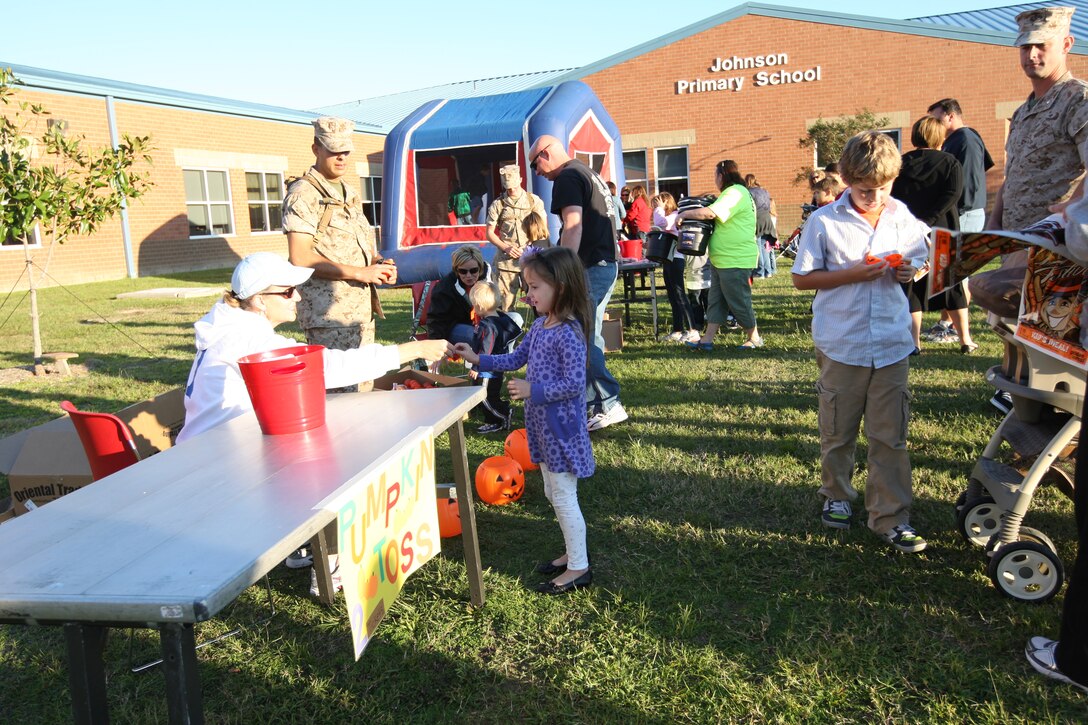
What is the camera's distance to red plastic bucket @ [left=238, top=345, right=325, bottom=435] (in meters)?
2.49

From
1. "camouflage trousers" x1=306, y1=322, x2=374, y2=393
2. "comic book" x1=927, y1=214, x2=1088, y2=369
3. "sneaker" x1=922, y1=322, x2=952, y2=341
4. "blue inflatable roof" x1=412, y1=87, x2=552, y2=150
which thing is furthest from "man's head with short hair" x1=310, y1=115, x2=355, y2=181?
"blue inflatable roof" x1=412, y1=87, x2=552, y2=150

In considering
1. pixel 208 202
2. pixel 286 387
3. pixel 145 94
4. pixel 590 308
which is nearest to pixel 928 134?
pixel 590 308

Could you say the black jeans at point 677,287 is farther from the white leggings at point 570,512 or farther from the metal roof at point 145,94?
the metal roof at point 145,94

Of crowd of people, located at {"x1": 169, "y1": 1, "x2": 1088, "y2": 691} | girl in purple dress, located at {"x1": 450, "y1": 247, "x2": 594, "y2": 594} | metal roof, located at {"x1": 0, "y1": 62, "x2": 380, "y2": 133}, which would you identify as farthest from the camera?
metal roof, located at {"x1": 0, "y1": 62, "x2": 380, "y2": 133}

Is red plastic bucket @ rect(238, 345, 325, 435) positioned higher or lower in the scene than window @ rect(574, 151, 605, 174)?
lower

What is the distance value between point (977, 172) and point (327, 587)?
274 inches

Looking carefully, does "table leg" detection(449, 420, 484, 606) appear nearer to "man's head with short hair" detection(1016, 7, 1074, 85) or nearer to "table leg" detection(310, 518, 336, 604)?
"table leg" detection(310, 518, 336, 604)

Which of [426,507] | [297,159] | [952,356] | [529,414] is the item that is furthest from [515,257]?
[297,159]

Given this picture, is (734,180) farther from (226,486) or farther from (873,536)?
(226,486)

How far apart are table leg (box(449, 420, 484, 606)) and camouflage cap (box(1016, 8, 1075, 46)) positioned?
368 cm

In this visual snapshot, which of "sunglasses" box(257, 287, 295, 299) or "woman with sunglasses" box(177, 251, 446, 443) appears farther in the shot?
"sunglasses" box(257, 287, 295, 299)

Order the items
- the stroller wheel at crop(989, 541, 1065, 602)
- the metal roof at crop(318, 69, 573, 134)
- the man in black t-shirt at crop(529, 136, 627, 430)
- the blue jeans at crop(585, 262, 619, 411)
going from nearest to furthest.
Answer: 1. the stroller wheel at crop(989, 541, 1065, 602)
2. the man in black t-shirt at crop(529, 136, 627, 430)
3. the blue jeans at crop(585, 262, 619, 411)
4. the metal roof at crop(318, 69, 573, 134)

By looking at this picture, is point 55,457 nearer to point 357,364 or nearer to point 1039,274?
point 357,364

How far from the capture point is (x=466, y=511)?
10.6 ft
